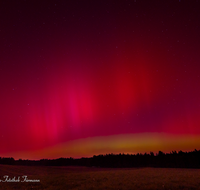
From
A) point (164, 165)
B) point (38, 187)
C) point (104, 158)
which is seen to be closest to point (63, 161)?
point (104, 158)

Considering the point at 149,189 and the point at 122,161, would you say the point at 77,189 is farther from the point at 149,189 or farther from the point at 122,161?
the point at 122,161

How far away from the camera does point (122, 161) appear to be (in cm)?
12312

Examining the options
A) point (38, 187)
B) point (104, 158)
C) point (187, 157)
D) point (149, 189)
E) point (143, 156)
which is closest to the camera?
point (149, 189)

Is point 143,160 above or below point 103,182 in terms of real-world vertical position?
above

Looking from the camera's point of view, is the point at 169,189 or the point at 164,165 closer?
the point at 169,189

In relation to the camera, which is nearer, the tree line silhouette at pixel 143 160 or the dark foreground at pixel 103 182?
the dark foreground at pixel 103 182

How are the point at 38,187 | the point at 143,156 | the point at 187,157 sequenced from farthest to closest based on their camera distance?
the point at 143,156, the point at 187,157, the point at 38,187

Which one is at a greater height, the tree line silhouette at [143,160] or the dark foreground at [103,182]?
the tree line silhouette at [143,160]

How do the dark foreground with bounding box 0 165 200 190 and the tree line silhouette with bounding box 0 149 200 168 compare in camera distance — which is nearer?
the dark foreground with bounding box 0 165 200 190

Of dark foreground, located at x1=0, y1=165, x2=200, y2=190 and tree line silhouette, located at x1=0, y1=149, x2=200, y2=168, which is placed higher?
tree line silhouette, located at x1=0, y1=149, x2=200, y2=168

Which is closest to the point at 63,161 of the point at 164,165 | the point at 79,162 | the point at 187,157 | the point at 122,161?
the point at 79,162

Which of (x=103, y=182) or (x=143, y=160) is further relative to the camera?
(x=143, y=160)

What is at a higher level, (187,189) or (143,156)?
(143,156)

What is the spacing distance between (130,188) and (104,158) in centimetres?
12098
